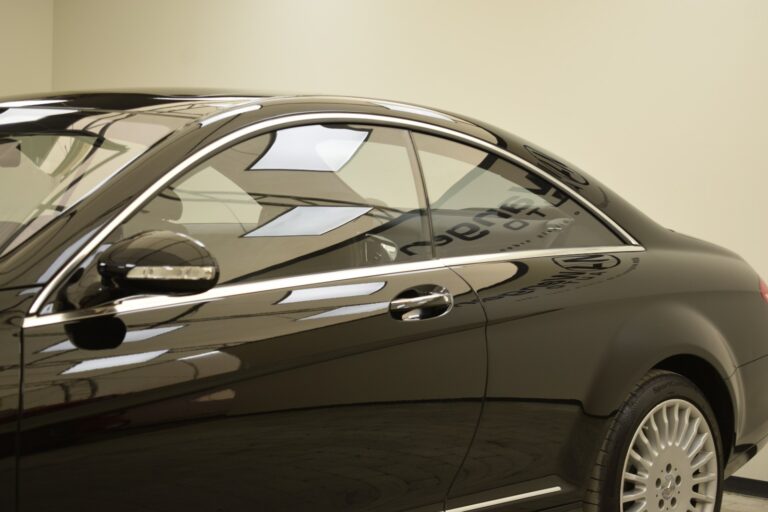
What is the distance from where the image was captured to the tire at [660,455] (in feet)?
9.07

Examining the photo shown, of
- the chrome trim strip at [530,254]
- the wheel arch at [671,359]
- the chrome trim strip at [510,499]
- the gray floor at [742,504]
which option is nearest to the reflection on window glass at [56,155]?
the chrome trim strip at [530,254]

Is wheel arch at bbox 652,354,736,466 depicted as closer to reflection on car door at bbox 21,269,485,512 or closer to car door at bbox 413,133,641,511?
car door at bbox 413,133,641,511

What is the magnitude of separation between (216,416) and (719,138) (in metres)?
3.39

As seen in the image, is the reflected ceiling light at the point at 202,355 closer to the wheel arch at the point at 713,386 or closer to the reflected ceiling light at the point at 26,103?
the reflected ceiling light at the point at 26,103

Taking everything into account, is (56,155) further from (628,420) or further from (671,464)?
(671,464)

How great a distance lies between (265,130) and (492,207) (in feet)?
2.18

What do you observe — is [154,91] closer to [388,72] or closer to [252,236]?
[252,236]

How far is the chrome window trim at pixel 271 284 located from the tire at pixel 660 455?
44cm

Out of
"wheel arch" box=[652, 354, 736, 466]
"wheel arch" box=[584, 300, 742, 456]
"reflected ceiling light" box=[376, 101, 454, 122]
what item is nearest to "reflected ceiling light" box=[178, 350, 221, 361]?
"reflected ceiling light" box=[376, 101, 454, 122]

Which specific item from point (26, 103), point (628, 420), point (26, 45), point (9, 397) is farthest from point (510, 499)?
point (26, 45)

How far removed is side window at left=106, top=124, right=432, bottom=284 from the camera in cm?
207

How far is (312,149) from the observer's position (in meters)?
2.32

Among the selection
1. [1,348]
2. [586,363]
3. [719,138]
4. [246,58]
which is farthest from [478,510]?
[246,58]

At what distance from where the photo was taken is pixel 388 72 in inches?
230
